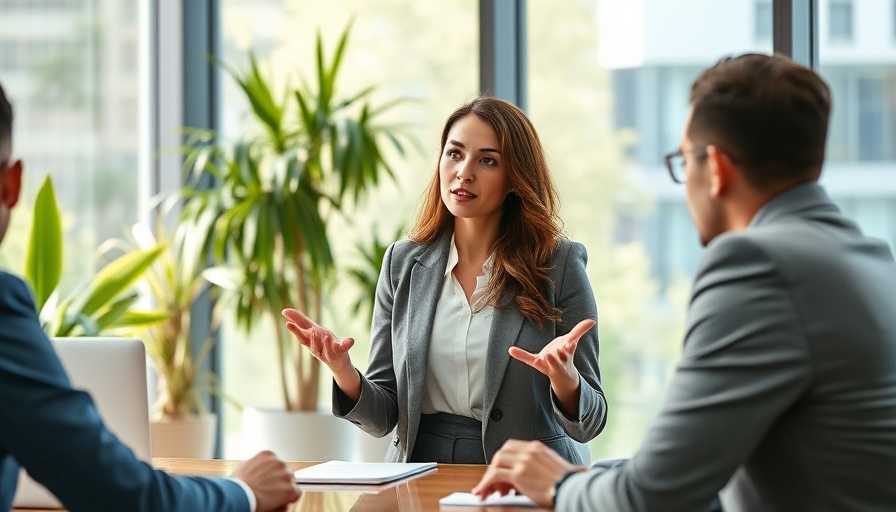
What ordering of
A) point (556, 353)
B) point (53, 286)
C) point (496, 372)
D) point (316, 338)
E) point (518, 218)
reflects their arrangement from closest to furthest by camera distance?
1. point (556, 353)
2. point (316, 338)
3. point (496, 372)
4. point (518, 218)
5. point (53, 286)

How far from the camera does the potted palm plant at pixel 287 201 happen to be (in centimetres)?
435

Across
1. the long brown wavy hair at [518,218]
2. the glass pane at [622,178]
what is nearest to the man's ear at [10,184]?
the long brown wavy hair at [518,218]

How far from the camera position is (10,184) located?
148 centimetres

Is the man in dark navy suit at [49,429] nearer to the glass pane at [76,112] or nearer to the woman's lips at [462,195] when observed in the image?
the woman's lips at [462,195]

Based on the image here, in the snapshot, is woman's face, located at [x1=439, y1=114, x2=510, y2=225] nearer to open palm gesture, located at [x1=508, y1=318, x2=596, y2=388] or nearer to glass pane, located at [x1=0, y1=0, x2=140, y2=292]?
open palm gesture, located at [x1=508, y1=318, x2=596, y2=388]

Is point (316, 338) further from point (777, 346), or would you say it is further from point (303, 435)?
point (303, 435)

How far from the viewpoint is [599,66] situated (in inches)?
184

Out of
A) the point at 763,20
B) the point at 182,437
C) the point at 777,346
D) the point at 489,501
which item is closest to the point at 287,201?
the point at 182,437

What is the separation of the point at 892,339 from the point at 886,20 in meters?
3.18

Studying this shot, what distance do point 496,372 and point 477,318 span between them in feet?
0.59

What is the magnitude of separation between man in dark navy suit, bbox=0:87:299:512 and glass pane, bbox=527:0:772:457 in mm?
3301

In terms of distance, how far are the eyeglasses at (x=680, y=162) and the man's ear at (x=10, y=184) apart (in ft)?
3.10

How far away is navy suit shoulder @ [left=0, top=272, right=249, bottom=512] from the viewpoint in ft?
4.60

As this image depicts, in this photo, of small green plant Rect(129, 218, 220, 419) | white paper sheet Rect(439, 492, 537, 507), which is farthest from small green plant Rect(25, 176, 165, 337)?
white paper sheet Rect(439, 492, 537, 507)
